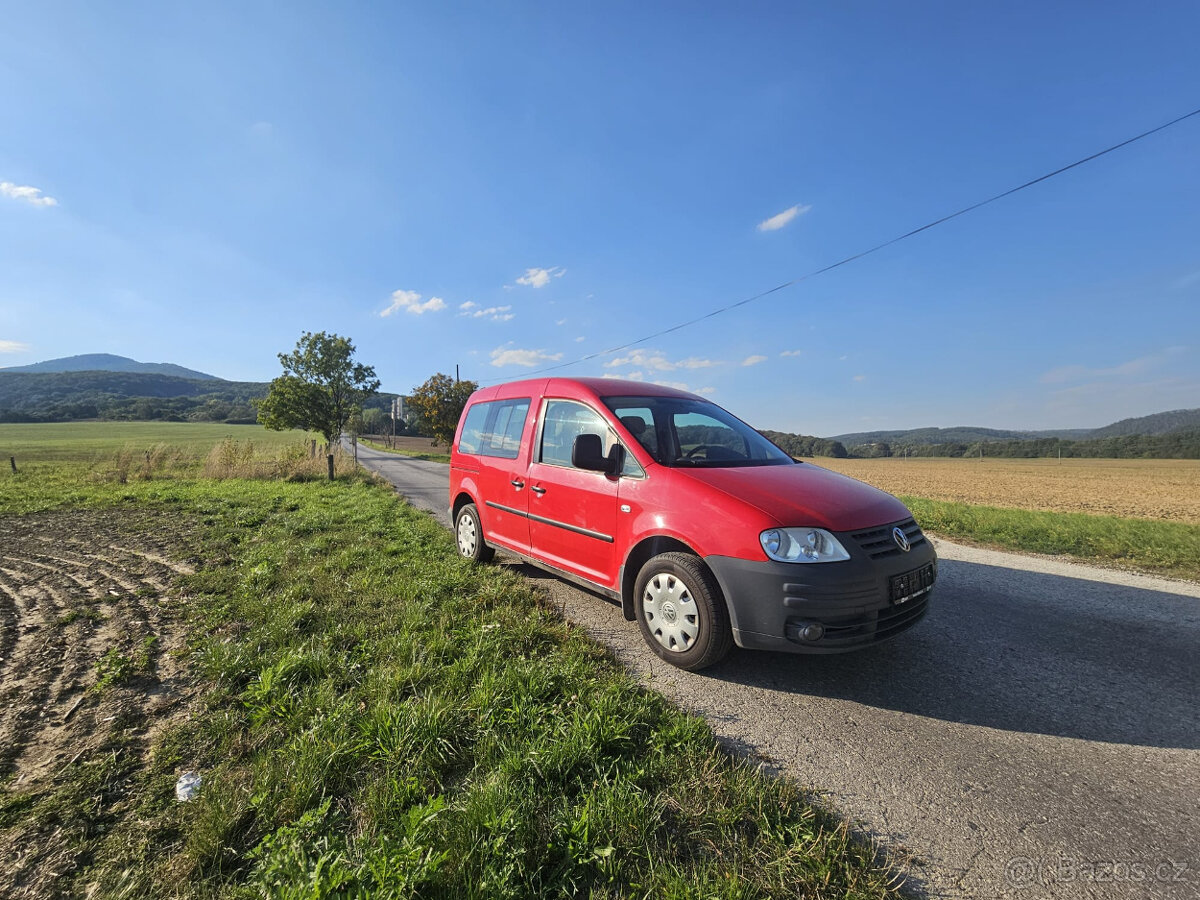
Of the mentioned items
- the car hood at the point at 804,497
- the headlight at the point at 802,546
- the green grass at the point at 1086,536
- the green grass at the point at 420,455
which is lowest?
the green grass at the point at 420,455

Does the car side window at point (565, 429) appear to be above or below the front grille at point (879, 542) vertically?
above

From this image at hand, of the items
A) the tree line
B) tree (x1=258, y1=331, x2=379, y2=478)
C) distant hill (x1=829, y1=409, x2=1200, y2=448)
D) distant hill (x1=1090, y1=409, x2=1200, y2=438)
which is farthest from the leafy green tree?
distant hill (x1=1090, y1=409, x2=1200, y2=438)

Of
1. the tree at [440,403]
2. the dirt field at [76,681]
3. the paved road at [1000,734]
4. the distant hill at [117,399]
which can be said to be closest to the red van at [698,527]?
the paved road at [1000,734]

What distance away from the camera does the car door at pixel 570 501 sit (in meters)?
3.71

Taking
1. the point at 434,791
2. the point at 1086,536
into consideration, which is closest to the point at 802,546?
the point at 434,791

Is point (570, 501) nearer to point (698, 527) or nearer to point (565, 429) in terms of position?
point (565, 429)

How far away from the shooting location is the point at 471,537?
5.59 meters

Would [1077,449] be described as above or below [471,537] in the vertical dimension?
above

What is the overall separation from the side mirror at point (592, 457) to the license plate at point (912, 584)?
1875 mm

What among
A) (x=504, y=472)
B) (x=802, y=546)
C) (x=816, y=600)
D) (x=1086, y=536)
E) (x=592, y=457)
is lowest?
(x=1086, y=536)

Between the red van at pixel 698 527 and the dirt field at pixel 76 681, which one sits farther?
the red van at pixel 698 527

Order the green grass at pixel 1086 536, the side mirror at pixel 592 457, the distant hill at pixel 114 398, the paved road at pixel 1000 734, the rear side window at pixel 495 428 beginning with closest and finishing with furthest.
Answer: the paved road at pixel 1000 734 < the side mirror at pixel 592 457 < the rear side window at pixel 495 428 < the green grass at pixel 1086 536 < the distant hill at pixel 114 398

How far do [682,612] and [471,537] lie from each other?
3.14 m

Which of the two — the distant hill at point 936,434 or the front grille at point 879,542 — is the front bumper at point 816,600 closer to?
the front grille at point 879,542
